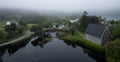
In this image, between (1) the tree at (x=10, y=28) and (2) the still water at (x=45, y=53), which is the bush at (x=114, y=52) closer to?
(2) the still water at (x=45, y=53)

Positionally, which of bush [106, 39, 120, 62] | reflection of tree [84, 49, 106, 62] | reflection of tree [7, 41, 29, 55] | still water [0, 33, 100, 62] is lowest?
reflection of tree [7, 41, 29, 55]

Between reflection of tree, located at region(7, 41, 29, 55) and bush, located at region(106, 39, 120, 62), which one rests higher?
bush, located at region(106, 39, 120, 62)

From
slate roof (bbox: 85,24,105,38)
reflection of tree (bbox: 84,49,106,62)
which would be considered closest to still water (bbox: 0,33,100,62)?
reflection of tree (bbox: 84,49,106,62)

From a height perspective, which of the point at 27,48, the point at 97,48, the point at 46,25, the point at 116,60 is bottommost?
the point at 46,25

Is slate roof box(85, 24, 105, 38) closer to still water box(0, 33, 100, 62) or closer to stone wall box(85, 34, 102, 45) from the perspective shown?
stone wall box(85, 34, 102, 45)

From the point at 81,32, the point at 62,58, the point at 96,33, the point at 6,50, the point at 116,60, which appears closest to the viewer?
the point at 116,60

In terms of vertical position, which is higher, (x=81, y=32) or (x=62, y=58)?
(x=62, y=58)

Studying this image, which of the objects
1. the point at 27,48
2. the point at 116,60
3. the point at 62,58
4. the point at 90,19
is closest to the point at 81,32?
the point at 90,19

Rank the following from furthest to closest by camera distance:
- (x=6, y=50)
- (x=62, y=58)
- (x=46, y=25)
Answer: (x=46, y=25) → (x=6, y=50) → (x=62, y=58)

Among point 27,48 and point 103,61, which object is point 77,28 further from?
point 103,61
